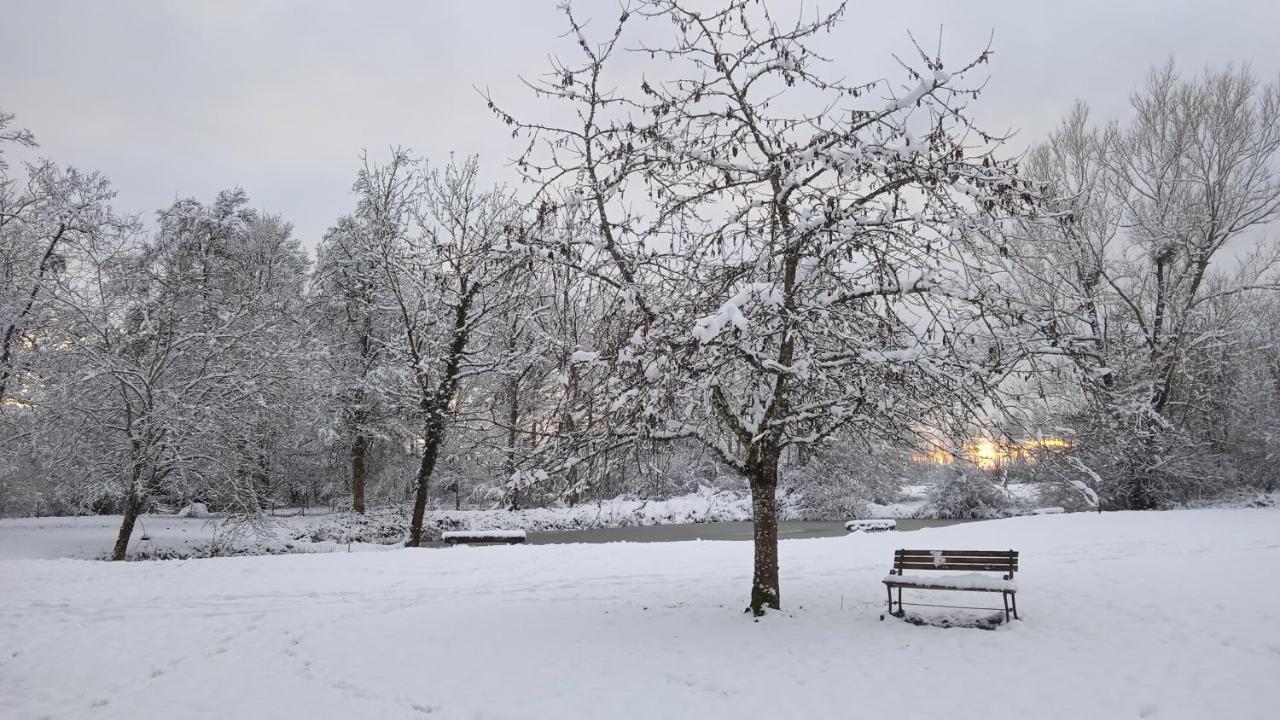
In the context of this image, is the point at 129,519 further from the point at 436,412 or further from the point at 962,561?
the point at 962,561

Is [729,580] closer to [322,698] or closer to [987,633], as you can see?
[987,633]

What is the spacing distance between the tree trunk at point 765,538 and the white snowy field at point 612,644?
0.30 metres

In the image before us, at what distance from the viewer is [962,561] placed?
25.7ft

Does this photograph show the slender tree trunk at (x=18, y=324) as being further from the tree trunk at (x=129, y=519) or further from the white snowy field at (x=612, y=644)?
the white snowy field at (x=612, y=644)

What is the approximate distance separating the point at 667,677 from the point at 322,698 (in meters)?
2.94

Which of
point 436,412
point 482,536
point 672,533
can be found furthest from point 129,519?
point 672,533

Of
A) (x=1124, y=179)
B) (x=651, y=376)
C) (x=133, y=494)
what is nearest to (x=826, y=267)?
(x=651, y=376)

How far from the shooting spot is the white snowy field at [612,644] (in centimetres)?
548

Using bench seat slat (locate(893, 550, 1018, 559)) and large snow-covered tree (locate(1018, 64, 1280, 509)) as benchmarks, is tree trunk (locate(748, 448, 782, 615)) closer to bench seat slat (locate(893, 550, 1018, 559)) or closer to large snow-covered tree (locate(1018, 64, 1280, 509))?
bench seat slat (locate(893, 550, 1018, 559))

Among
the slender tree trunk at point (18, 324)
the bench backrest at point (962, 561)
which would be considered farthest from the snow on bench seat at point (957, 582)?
the slender tree trunk at point (18, 324)

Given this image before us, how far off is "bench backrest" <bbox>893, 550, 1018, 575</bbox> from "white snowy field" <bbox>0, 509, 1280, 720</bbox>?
595 millimetres

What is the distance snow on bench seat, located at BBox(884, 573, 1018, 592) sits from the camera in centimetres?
714

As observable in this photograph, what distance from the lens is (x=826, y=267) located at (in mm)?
6297

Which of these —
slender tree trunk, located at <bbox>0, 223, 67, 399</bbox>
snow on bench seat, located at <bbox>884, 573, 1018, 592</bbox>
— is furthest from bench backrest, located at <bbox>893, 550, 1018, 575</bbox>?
slender tree trunk, located at <bbox>0, 223, 67, 399</bbox>
